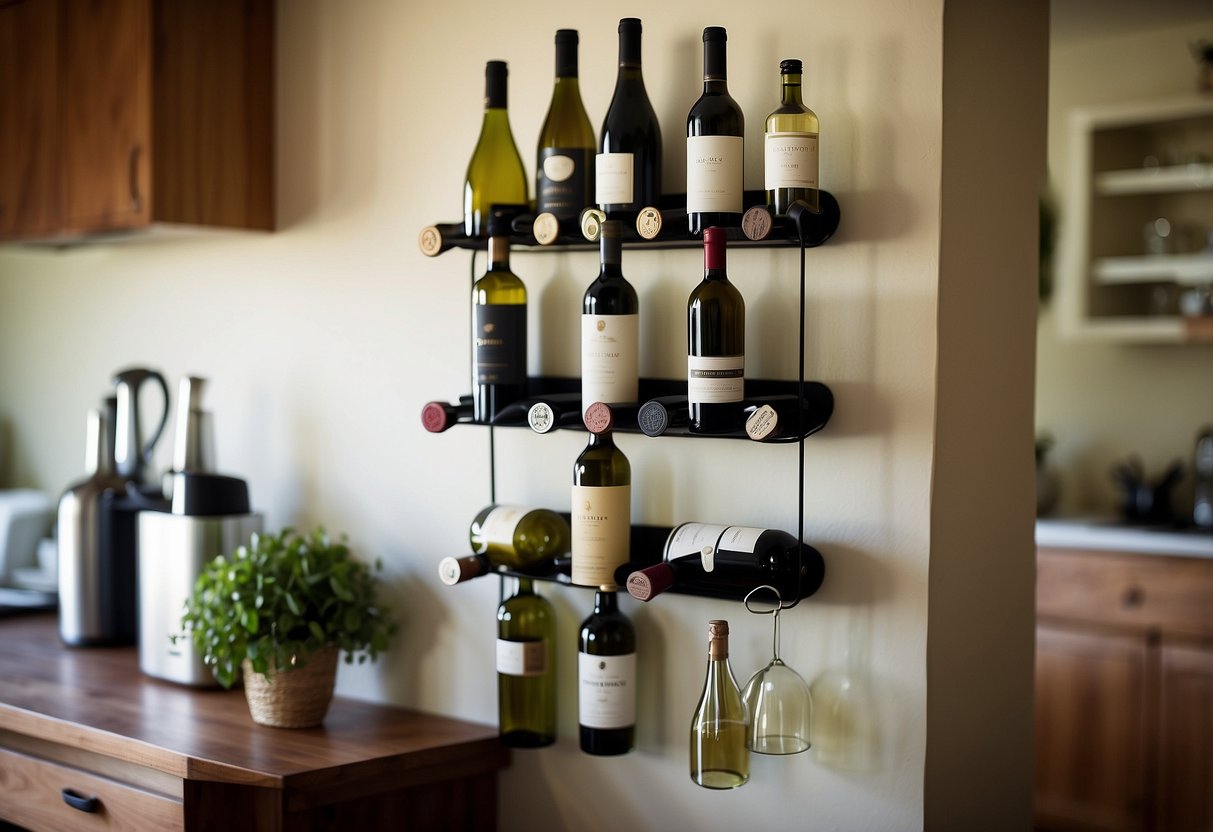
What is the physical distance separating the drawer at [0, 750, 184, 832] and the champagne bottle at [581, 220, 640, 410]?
0.91 m

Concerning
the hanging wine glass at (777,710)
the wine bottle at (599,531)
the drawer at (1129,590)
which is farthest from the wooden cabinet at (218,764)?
the drawer at (1129,590)

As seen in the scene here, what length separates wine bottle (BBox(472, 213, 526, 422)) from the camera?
6.44 feet

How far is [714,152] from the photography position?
175 cm

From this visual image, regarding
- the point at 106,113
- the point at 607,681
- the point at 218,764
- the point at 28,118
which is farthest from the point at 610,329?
the point at 28,118

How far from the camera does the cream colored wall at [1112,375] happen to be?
393 centimetres

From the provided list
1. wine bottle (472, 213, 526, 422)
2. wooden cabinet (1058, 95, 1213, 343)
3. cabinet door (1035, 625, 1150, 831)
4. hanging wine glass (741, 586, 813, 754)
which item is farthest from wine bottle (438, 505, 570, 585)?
wooden cabinet (1058, 95, 1213, 343)

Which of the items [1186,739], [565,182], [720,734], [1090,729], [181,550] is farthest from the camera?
[1090,729]

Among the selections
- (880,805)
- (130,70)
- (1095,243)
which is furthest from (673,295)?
(1095,243)

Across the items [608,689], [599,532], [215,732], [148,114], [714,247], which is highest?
[148,114]

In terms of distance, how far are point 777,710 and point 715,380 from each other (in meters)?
0.48

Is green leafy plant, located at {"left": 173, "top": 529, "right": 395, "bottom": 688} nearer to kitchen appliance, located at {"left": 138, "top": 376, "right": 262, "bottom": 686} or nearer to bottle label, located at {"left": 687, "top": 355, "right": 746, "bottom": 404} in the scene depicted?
kitchen appliance, located at {"left": 138, "top": 376, "right": 262, "bottom": 686}

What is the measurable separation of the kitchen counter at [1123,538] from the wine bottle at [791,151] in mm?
2145

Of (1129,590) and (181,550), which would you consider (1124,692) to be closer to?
(1129,590)

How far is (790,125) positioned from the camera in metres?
1.74
